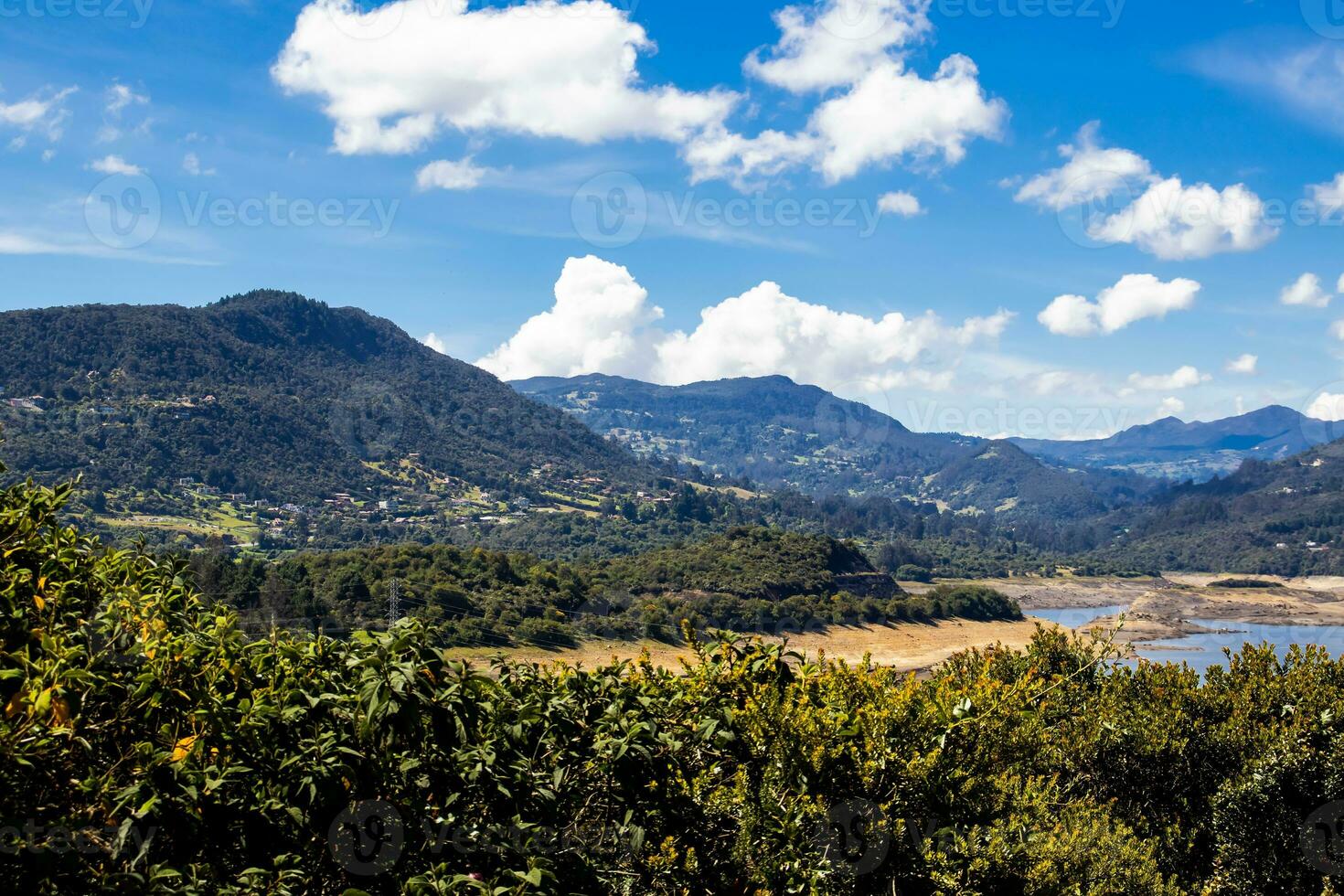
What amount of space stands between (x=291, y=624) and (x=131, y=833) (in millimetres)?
42955

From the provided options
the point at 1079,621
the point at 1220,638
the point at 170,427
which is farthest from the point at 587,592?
the point at 170,427

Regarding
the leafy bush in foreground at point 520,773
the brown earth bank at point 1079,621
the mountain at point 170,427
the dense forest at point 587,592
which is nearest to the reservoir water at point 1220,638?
the brown earth bank at point 1079,621

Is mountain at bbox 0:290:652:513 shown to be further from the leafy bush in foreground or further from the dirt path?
the leafy bush in foreground

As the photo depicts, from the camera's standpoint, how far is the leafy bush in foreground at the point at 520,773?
379cm

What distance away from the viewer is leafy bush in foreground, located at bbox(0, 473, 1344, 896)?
379 centimetres

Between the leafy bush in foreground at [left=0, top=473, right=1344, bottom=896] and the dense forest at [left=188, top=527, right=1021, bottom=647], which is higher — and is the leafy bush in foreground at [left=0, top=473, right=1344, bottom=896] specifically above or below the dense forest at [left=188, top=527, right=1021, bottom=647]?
above

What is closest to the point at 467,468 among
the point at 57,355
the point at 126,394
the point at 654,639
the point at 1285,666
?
the point at 126,394

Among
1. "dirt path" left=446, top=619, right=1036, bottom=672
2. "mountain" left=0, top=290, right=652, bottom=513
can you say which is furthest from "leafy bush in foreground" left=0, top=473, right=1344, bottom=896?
"mountain" left=0, top=290, right=652, bottom=513

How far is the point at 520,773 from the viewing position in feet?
15.5

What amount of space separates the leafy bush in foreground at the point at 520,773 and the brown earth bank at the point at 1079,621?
14.1ft

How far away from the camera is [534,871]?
3883mm

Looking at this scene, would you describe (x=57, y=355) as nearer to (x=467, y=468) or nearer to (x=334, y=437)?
(x=334, y=437)

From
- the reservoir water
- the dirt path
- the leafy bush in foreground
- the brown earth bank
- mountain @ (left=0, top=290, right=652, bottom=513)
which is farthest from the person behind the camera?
mountain @ (left=0, top=290, right=652, bottom=513)

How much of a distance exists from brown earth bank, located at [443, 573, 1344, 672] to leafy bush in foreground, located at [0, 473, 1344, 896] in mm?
4291
